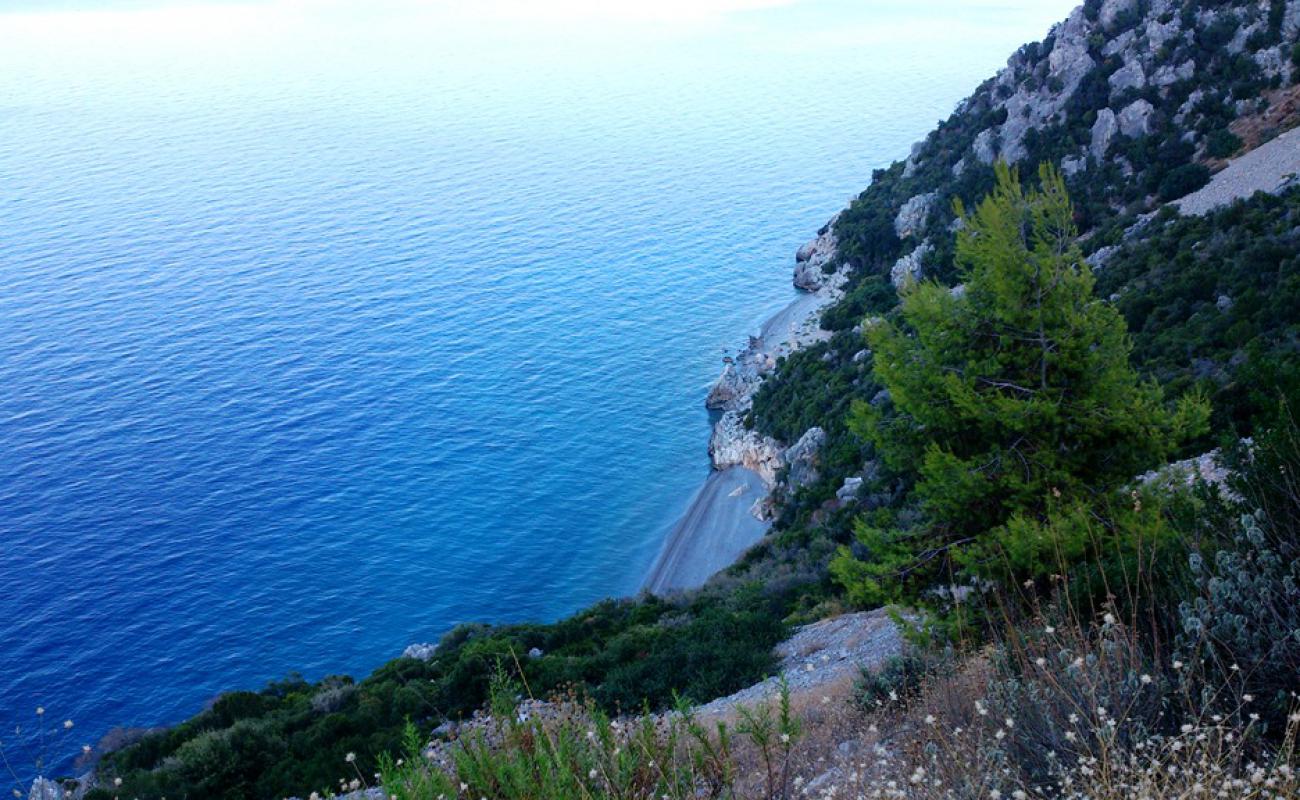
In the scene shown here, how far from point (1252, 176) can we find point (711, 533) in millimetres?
27179

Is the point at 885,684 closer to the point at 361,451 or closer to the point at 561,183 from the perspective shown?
the point at 361,451

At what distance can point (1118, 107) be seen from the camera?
50656mm

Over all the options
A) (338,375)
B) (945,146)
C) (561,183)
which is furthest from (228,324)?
(945,146)

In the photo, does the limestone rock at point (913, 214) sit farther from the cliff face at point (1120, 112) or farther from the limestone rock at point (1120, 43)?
the limestone rock at point (1120, 43)

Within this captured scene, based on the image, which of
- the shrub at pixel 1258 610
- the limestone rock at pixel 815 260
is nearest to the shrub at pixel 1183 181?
the limestone rock at pixel 815 260

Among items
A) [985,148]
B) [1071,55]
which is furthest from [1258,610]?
[985,148]

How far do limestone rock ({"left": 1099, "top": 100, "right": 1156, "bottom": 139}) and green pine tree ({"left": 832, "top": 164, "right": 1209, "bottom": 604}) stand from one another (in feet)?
131

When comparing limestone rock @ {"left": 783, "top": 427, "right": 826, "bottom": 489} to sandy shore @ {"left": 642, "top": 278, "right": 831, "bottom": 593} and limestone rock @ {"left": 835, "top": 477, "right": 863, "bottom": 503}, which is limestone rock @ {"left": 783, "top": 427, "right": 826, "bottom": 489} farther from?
limestone rock @ {"left": 835, "top": 477, "right": 863, "bottom": 503}

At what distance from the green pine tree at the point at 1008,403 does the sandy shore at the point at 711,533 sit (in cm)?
2651

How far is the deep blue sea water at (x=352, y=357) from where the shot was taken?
42.2 metres

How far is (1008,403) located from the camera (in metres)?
13.9

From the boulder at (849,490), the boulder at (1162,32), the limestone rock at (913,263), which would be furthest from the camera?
the limestone rock at (913,263)

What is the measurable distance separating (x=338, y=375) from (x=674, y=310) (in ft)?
83.5

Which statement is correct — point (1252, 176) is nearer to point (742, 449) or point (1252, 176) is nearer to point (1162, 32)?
point (1162, 32)
